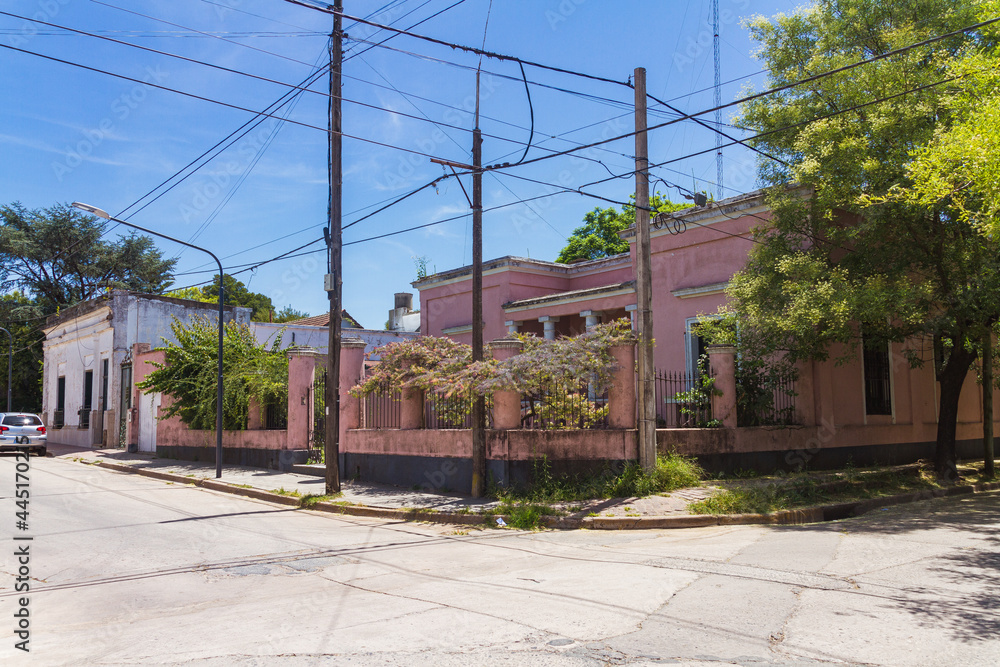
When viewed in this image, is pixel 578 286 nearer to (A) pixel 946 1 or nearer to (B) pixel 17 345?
(A) pixel 946 1

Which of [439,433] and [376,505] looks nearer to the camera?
[376,505]

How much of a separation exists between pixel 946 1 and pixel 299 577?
1549 cm

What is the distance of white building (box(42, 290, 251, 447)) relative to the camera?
1152 inches

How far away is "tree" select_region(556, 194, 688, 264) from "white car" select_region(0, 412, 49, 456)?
2573 centimetres

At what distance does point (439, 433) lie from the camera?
14.4 m

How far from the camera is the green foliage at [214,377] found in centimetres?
2008

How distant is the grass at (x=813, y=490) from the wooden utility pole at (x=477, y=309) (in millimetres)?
3748

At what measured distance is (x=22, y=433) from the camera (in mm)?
27219

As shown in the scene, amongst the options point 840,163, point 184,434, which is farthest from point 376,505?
point 184,434

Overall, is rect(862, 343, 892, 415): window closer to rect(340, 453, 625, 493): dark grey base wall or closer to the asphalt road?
the asphalt road

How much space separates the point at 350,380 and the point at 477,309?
464 cm

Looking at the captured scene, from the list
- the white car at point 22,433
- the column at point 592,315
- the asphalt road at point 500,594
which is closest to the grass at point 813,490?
the asphalt road at point 500,594

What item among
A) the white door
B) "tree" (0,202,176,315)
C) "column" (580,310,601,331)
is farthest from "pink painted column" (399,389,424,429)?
"tree" (0,202,176,315)

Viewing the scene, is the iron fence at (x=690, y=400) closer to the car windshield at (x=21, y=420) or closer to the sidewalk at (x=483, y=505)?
the sidewalk at (x=483, y=505)
